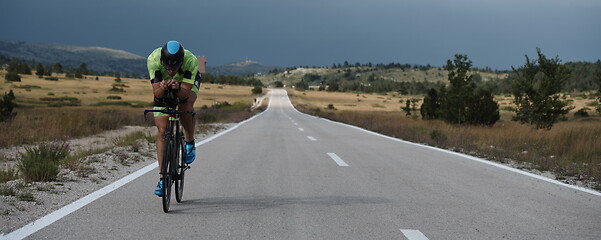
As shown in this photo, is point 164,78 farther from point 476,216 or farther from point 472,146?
point 472,146

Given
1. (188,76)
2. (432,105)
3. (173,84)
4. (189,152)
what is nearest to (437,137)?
(189,152)

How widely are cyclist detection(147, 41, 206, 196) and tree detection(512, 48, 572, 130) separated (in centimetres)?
2162

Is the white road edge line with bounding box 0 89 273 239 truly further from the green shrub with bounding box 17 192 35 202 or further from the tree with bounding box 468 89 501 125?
the tree with bounding box 468 89 501 125

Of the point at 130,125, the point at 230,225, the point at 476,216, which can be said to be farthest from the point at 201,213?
the point at 130,125

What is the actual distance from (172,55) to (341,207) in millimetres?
2585

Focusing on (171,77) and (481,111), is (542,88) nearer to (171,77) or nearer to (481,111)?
(481,111)

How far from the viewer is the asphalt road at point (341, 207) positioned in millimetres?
4582

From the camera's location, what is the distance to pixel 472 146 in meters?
14.3

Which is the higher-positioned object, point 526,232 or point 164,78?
point 164,78

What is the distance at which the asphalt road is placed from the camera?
15.0 ft

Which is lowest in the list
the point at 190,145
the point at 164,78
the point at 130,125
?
the point at 130,125

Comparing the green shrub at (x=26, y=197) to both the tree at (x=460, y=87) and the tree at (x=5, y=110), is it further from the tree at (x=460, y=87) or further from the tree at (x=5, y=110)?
the tree at (x=460, y=87)

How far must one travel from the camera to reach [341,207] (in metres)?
5.71

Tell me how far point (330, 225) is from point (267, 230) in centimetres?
67
